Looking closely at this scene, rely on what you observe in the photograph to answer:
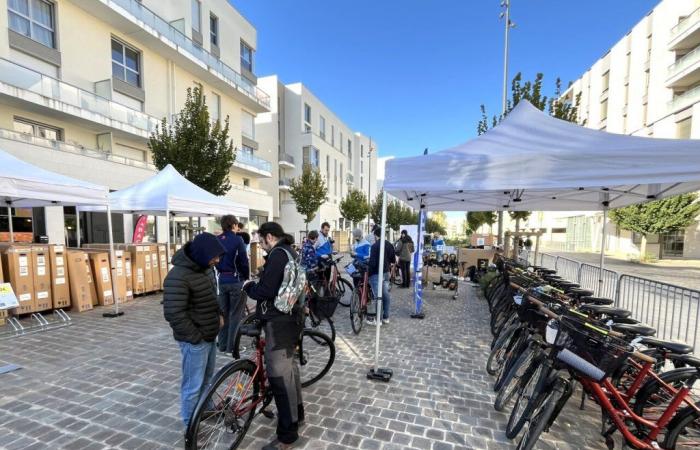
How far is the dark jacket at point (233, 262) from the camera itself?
13.8 ft

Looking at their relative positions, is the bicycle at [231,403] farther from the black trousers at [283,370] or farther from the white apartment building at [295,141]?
the white apartment building at [295,141]

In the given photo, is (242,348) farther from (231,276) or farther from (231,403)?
(231,403)

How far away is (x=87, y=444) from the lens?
2.52m

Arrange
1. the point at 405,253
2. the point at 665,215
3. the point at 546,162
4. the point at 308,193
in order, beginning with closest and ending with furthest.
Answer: the point at 546,162 < the point at 405,253 < the point at 665,215 < the point at 308,193

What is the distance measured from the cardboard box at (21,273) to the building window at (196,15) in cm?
1704

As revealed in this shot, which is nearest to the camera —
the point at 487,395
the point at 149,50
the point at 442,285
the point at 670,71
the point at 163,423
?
the point at 163,423

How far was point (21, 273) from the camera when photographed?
18.7 feet

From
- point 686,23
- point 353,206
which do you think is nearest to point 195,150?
point 353,206

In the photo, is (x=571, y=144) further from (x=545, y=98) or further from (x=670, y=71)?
(x=670, y=71)

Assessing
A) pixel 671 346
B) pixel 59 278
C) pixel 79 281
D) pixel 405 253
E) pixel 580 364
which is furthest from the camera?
pixel 405 253

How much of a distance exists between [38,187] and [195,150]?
189 inches

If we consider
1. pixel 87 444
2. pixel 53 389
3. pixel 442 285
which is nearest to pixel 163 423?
pixel 87 444

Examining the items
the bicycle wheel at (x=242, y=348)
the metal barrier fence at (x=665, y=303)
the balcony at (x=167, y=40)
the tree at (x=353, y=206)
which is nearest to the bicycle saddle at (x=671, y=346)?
the metal barrier fence at (x=665, y=303)

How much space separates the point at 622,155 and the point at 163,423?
4934 mm
